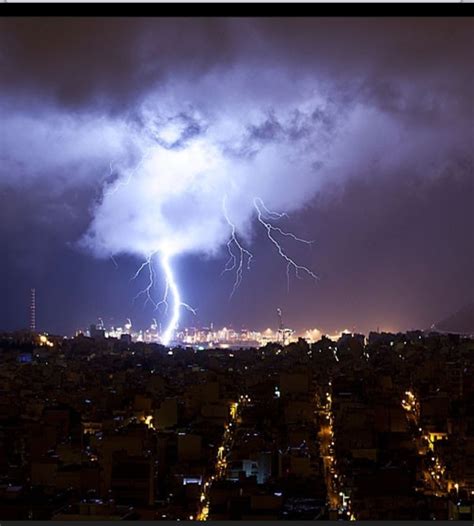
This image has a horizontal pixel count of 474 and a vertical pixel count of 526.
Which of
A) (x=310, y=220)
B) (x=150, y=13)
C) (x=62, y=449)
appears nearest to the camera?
(x=150, y=13)

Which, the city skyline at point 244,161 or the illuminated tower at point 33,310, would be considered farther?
the illuminated tower at point 33,310

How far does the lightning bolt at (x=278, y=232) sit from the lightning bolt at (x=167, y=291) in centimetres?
47

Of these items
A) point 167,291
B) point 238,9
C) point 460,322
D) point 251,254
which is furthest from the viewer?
point 460,322

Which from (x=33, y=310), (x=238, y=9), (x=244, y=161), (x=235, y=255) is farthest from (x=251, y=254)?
(x=238, y=9)

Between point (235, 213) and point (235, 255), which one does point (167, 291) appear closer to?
point (235, 255)

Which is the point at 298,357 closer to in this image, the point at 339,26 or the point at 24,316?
the point at 24,316

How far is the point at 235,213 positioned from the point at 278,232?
22 centimetres

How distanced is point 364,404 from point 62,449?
2.00 meters

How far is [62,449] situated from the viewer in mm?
4941

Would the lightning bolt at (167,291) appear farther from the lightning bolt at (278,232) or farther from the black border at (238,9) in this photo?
the black border at (238,9)

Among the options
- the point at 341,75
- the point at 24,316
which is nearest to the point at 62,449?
the point at 24,316

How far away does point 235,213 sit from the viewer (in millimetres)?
3893

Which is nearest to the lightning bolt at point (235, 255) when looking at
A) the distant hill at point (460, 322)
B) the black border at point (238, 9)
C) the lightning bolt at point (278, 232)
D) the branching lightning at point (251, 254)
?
the branching lightning at point (251, 254)

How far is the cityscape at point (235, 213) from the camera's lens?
3.55 metres
